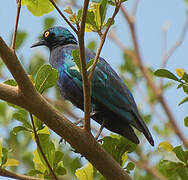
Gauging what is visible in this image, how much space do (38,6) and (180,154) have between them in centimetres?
123

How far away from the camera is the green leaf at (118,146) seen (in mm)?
2955

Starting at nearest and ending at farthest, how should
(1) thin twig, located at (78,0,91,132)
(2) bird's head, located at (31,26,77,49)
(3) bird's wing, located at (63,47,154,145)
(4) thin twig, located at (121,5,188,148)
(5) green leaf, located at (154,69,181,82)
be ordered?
(1) thin twig, located at (78,0,91,132) → (5) green leaf, located at (154,69,181,82) → (3) bird's wing, located at (63,47,154,145) → (4) thin twig, located at (121,5,188,148) → (2) bird's head, located at (31,26,77,49)

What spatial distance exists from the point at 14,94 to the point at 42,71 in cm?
35

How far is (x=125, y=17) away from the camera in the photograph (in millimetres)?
5461

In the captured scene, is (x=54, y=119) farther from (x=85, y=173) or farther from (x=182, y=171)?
(x=182, y=171)

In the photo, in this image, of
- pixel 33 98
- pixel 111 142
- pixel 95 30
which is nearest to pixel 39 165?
pixel 111 142

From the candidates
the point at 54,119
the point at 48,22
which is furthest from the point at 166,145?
the point at 48,22

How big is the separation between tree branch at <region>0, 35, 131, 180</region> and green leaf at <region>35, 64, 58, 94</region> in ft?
0.74

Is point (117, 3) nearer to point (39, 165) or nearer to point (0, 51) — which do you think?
point (0, 51)

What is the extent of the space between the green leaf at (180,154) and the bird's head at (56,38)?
8.04 feet

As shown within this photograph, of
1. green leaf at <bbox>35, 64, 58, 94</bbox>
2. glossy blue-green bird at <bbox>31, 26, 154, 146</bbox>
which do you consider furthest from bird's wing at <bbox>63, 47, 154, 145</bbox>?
green leaf at <bbox>35, 64, 58, 94</bbox>

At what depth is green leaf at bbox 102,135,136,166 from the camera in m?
2.96

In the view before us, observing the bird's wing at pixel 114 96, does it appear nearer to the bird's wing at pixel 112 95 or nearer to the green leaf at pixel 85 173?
the bird's wing at pixel 112 95

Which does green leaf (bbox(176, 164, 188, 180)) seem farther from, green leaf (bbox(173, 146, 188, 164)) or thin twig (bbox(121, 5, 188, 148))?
thin twig (bbox(121, 5, 188, 148))
